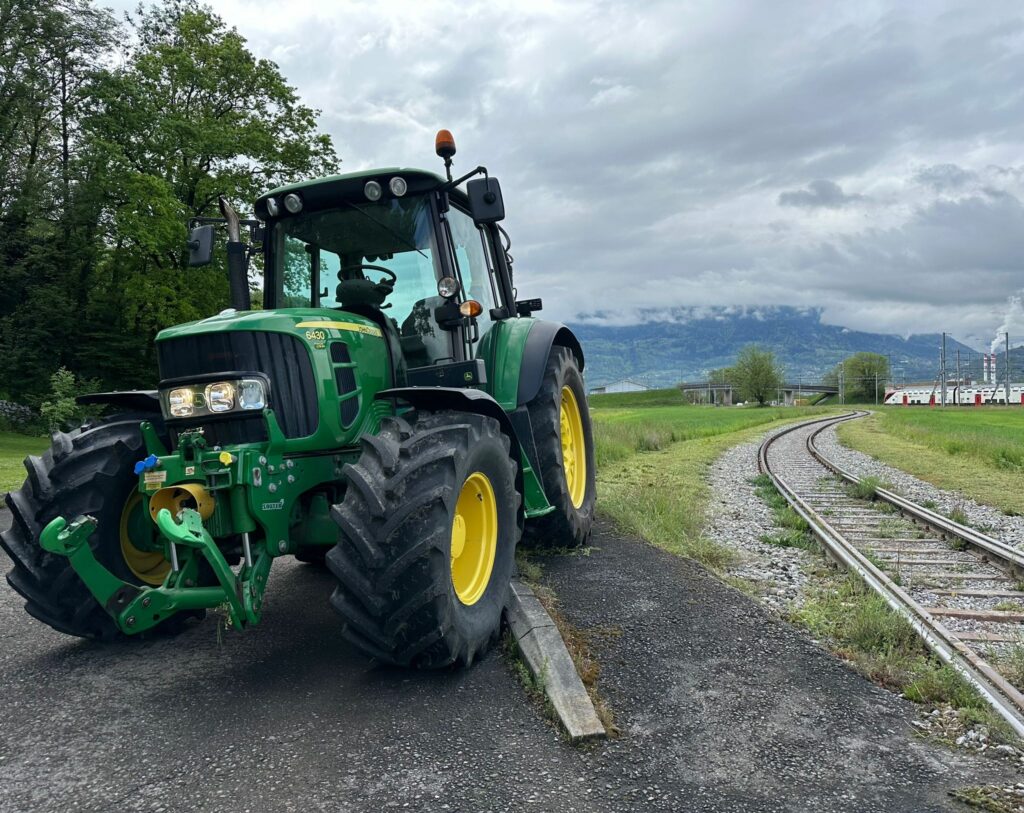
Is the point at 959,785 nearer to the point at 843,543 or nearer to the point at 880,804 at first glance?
the point at 880,804

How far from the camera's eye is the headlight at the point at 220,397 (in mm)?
3846

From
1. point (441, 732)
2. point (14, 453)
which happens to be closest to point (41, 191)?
point (14, 453)

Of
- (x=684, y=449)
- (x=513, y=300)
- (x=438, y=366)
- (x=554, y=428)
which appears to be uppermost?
(x=513, y=300)

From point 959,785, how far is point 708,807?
95 centimetres

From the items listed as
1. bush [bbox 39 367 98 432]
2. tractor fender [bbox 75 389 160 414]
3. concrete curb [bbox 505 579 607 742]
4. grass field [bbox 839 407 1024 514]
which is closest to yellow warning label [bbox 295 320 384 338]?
tractor fender [bbox 75 389 160 414]

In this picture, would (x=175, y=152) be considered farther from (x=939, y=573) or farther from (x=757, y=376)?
(x=757, y=376)

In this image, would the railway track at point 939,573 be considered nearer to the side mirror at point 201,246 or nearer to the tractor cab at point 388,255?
the tractor cab at point 388,255

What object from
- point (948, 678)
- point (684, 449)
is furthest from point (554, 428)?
point (684, 449)

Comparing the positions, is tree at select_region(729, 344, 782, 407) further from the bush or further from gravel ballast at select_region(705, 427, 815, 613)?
gravel ballast at select_region(705, 427, 815, 613)

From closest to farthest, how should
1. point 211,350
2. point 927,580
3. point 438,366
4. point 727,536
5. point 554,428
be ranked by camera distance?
point 211,350 → point 438,366 → point 554,428 → point 927,580 → point 727,536

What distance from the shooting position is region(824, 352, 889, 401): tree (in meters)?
132

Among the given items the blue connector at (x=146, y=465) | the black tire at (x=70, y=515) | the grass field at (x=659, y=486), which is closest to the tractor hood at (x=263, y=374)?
the blue connector at (x=146, y=465)

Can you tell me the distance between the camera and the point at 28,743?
3.20m

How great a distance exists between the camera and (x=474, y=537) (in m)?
4.28
